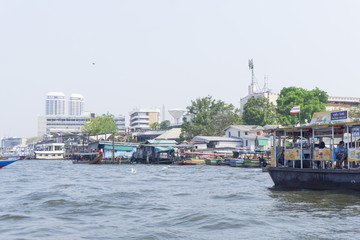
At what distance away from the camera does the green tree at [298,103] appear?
59.4m

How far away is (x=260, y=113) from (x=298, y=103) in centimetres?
550

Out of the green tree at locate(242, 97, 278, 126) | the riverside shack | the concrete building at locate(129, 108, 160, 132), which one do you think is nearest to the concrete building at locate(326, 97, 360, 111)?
the green tree at locate(242, 97, 278, 126)

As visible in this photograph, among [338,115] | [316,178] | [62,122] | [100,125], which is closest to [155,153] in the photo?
[100,125]

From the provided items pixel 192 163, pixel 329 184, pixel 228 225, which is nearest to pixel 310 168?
pixel 329 184

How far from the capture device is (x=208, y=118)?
65.0 meters

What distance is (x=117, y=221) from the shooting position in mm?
10898

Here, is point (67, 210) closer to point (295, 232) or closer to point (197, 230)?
point (197, 230)

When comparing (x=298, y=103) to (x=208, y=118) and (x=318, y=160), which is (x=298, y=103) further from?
(x=318, y=160)

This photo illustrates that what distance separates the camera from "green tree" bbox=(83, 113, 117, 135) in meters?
82.8

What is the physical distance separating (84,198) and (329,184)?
9.00 metres

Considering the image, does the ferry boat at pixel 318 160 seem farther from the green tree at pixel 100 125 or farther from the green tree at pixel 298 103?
the green tree at pixel 100 125

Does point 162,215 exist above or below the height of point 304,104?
below

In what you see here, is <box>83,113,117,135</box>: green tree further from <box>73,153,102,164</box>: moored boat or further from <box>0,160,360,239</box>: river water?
<box>0,160,360,239</box>: river water

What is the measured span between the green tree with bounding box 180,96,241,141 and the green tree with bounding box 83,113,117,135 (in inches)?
872
